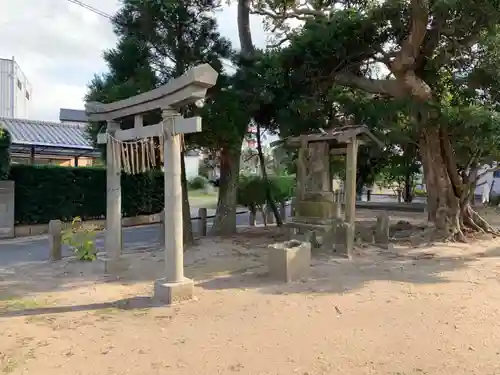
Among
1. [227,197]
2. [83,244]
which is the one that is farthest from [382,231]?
[83,244]

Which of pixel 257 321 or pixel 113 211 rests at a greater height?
pixel 113 211

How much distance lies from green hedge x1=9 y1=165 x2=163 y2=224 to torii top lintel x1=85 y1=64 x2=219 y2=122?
275 inches

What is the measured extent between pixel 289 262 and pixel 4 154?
8958 millimetres

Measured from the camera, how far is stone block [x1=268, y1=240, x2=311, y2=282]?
6621 millimetres

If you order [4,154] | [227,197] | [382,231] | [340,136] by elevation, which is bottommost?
[382,231]

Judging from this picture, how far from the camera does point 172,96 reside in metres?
5.71

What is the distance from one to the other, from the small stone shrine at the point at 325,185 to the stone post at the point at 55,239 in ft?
15.8

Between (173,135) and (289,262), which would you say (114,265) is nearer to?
(173,135)

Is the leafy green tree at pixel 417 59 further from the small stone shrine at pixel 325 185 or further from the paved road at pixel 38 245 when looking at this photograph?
the paved road at pixel 38 245

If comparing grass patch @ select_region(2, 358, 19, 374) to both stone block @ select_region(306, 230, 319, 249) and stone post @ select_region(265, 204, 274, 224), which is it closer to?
stone block @ select_region(306, 230, 319, 249)

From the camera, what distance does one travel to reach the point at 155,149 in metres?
6.70

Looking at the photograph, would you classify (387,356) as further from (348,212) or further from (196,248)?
(196,248)

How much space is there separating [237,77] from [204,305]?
6.06 meters

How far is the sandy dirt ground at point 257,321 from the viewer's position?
149 inches
